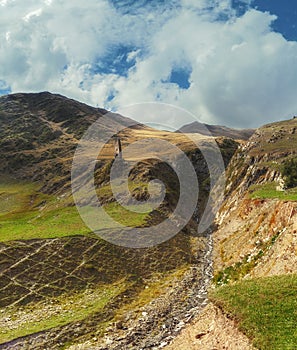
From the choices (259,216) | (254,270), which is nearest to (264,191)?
(259,216)

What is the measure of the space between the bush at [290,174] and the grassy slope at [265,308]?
42211mm

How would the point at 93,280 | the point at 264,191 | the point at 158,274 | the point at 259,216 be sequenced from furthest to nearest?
the point at 264,191 → the point at 259,216 → the point at 158,274 → the point at 93,280

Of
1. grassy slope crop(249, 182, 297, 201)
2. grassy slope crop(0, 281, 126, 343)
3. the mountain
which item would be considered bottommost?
grassy slope crop(0, 281, 126, 343)

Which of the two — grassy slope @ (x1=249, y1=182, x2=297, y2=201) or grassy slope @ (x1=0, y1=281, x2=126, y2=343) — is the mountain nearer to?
grassy slope @ (x1=0, y1=281, x2=126, y2=343)

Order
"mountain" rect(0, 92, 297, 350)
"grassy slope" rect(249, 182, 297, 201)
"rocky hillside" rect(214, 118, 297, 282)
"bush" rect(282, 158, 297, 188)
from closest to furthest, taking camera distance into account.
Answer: "mountain" rect(0, 92, 297, 350) → "rocky hillside" rect(214, 118, 297, 282) → "grassy slope" rect(249, 182, 297, 201) → "bush" rect(282, 158, 297, 188)

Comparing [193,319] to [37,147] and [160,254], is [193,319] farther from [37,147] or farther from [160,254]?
[37,147]

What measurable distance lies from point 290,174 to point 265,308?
161 feet

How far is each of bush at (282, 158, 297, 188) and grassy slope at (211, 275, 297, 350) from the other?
138 feet

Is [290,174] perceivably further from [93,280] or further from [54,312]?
[54,312]

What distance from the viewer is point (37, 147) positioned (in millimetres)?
195250

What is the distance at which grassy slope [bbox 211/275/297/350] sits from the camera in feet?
79.3

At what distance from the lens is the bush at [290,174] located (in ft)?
228

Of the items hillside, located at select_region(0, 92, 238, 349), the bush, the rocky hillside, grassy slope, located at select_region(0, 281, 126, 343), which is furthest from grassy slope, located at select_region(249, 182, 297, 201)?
grassy slope, located at select_region(0, 281, 126, 343)

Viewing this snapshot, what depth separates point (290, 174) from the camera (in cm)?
7138
